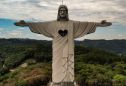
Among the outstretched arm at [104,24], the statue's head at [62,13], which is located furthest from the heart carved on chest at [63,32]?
the outstretched arm at [104,24]

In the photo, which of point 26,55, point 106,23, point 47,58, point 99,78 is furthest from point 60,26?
point 26,55

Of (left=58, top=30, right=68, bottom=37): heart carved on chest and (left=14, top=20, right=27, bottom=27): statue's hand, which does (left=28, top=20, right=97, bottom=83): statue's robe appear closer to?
(left=58, top=30, right=68, bottom=37): heart carved on chest

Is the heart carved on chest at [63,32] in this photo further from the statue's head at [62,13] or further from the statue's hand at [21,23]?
the statue's hand at [21,23]

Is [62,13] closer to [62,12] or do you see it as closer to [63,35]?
[62,12]

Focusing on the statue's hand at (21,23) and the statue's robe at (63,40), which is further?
the statue's robe at (63,40)

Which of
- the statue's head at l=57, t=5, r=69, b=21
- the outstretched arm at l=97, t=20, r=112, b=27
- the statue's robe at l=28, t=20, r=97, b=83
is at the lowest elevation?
the statue's robe at l=28, t=20, r=97, b=83

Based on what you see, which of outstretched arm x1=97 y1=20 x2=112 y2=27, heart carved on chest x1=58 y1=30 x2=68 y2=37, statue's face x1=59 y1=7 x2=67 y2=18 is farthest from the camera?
heart carved on chest x1=58 y1=30 x2=68 y2=37

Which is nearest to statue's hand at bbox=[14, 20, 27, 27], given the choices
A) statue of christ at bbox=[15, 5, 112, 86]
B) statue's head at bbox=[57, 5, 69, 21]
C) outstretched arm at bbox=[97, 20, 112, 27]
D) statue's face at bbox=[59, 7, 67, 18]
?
statue of christ at bbox=[15, 5, 112, 86]

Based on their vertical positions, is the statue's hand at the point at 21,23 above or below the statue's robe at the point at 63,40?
above

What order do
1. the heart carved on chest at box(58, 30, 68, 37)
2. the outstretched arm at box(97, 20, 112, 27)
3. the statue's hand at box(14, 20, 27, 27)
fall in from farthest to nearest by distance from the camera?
the heart carved on chest at box(58, 30, 68, 37), the outstretched arm at box(97, 20, 112, 27), the statue's hand at box(14, 20, 27, 27)
